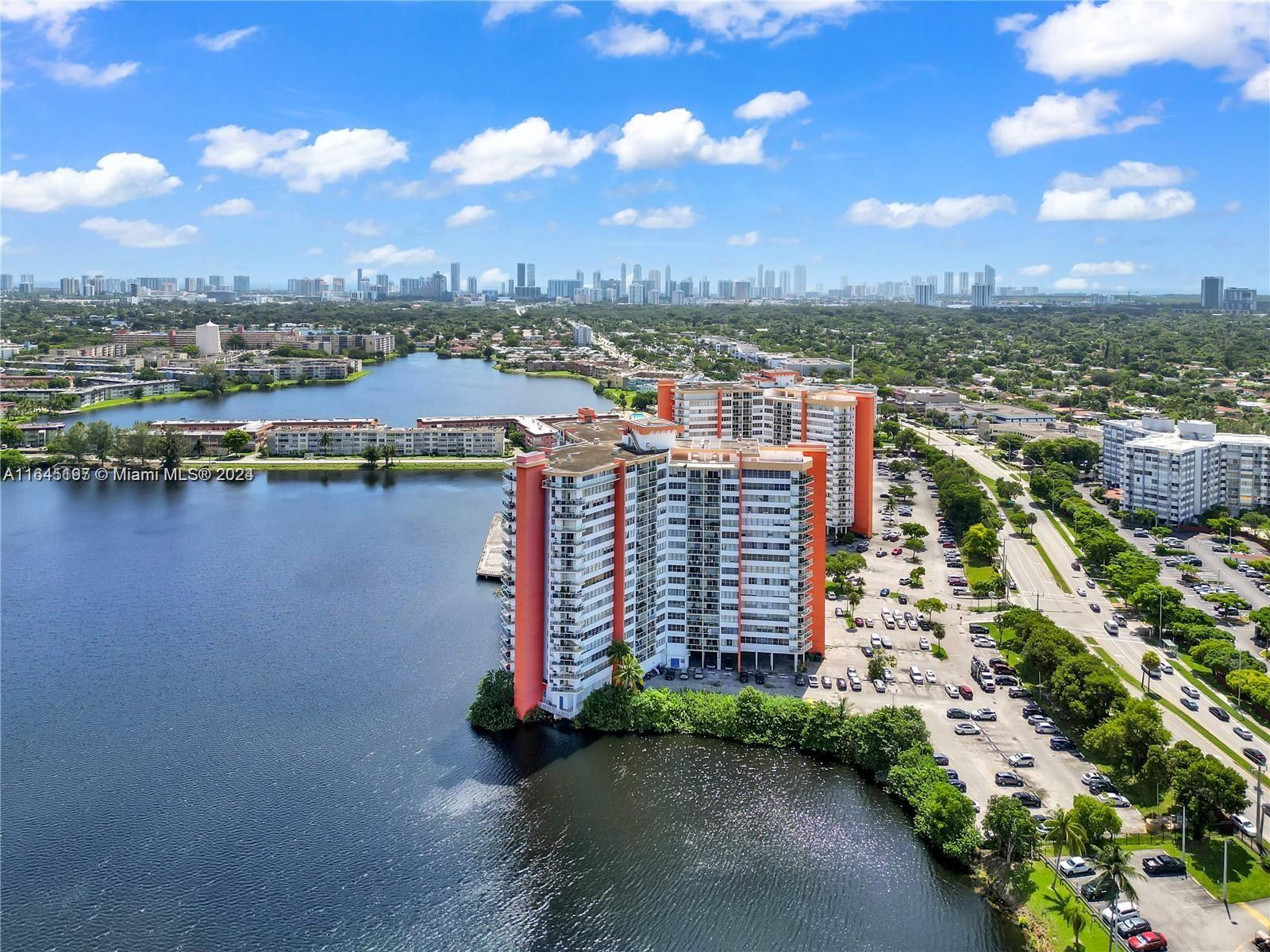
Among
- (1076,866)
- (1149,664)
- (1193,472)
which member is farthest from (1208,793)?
(1193,472)

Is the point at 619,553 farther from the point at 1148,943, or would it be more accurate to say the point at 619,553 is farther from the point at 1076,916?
the point at 1148,943

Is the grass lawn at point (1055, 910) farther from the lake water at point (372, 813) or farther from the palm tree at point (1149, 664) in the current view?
the palm tree at point (1149, 664)

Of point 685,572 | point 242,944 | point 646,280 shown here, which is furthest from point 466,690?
point 646,280

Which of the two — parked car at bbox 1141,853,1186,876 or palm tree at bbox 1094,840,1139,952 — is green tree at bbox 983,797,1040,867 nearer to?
palm tree at bbox 1094,840,1139,952

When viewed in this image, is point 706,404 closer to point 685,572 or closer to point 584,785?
point 685,572

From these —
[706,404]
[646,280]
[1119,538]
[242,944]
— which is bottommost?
[242,944]

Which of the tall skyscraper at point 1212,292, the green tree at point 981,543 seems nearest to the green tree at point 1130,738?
the green tree at point 981,543
